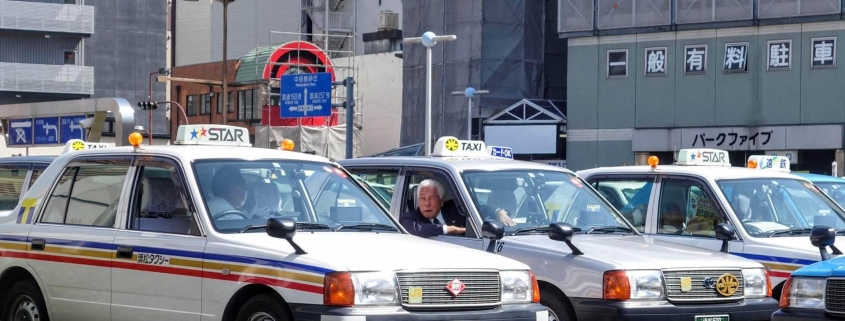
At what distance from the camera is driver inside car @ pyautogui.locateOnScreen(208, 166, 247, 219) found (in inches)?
319

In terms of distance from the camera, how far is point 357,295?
23.6 ft

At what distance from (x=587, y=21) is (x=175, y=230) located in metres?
44.0

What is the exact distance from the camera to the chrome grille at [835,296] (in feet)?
25.1

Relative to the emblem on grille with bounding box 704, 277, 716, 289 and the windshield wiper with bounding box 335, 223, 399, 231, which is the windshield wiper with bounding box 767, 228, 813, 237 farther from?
the windshield wiper with bounding box 335, 223, 399, 231

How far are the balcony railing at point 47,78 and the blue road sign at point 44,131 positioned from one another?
90.2ft

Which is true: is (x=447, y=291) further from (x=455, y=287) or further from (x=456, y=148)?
(x=456, y=148)

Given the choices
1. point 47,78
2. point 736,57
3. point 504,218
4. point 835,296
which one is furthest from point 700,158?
point 47,78

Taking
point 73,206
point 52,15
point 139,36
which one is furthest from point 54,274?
point 139,36

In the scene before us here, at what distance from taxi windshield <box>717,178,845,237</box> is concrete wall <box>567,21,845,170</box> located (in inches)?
1433

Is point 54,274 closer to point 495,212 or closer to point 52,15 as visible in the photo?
point 495,212

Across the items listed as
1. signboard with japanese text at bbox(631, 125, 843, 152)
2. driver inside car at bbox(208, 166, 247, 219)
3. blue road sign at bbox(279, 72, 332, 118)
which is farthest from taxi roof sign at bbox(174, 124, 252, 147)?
signboard with japanese text at bbox(631, 125, 843, 152)

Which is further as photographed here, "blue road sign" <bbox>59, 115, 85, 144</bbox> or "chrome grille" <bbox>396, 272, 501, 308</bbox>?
"blue road sign" <bbox>59, 115, 85, 144</bbox>

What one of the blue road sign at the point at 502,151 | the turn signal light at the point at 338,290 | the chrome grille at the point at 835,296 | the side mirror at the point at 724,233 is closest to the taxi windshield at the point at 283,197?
the turn signal light at the point at 338,290

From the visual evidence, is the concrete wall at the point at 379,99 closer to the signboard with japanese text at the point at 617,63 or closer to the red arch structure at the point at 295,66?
the red arch structure at the point at 295,66
